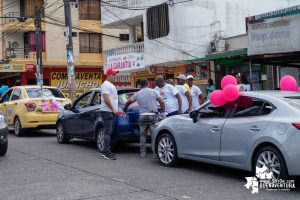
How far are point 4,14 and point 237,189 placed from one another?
34687mm

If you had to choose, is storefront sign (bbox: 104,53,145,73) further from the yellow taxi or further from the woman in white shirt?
the woman in white shirt

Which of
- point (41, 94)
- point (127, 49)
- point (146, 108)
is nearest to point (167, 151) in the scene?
point (146, 108)

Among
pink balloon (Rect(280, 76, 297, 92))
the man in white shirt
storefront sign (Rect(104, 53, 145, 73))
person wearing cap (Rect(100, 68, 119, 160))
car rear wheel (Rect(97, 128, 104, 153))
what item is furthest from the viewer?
storefront sign (Rect(104, 53, 145, 73))

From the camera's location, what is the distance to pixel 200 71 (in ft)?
72.9

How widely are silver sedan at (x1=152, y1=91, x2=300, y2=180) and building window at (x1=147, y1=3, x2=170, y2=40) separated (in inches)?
585

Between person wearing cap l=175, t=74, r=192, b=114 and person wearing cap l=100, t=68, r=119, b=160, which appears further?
person wearing cap l=175, t=74, r=192, b=114

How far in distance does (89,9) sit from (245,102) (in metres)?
32.6

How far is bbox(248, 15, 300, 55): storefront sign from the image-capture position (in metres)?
10.8

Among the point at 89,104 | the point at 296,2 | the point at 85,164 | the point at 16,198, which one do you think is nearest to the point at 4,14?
the point at 296,2

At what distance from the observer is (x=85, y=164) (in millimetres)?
8867

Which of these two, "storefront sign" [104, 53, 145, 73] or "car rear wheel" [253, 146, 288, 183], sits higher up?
"storefront sign" [104, 53, 145, 73]

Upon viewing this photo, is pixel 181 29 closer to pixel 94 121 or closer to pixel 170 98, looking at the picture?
pixel 170 98

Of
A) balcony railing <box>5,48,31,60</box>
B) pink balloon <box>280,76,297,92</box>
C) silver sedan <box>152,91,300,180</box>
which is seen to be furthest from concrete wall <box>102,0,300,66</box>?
balcony railing <box>5,48,31,60</box>

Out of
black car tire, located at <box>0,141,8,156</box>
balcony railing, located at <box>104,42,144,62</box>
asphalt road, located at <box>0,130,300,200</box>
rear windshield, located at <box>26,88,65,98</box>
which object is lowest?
asphalt road, located at <box>0,130,300,200</box>
